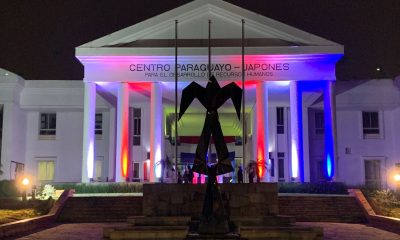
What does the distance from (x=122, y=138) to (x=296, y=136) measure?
10.3 metres

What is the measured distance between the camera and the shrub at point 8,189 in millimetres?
30141

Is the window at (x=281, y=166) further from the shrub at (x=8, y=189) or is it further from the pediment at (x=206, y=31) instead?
the shrub at (x=8, y=189)

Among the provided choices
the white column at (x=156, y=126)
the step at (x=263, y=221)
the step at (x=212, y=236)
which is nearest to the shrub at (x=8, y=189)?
the white column at (x=156, y=126)

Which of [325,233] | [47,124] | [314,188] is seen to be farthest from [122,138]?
[325,233]

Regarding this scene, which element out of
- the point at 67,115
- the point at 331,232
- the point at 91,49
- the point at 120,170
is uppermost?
the point at 91,49

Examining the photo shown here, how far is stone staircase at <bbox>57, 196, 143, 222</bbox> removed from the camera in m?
23.1

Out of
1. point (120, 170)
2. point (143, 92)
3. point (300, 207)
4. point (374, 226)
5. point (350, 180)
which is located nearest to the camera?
point (374, 226)

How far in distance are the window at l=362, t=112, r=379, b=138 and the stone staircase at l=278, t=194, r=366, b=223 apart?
43.7ft

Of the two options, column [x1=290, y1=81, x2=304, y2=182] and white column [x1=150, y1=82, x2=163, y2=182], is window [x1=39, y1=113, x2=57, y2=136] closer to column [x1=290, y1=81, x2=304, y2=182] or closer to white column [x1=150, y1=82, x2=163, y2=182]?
white column [x1=150, y1=82, x2=163, y2=182]

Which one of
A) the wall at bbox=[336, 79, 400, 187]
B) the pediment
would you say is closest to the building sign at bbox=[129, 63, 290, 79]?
the pediment

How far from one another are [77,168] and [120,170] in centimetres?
794

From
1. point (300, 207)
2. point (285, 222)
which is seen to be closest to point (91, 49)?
point (300, 207)

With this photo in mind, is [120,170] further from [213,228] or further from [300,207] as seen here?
[213,228]

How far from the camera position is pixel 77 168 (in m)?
37.3
